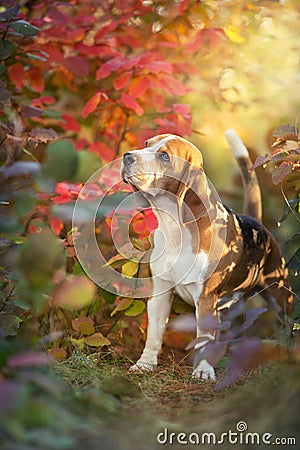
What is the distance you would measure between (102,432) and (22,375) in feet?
0.62

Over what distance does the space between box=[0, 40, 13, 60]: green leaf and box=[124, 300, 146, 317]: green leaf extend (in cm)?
105

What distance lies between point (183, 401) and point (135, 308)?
2.24ft

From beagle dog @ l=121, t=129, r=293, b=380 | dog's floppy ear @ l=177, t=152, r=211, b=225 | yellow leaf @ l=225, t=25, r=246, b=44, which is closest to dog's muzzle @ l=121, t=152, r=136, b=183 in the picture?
beagle dog @ l=121, t=129, r=293, b=380

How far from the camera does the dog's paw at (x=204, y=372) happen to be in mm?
2148

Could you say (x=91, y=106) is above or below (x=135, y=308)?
above

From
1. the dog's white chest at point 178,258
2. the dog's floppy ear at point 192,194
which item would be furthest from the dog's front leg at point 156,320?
the dog's floppy ear at point 192,194

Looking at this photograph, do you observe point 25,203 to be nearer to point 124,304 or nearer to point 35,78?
point 124,304

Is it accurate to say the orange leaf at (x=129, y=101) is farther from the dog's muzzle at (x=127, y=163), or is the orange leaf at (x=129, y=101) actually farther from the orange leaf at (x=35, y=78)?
the dog's muzzle at (x=127, y=163)

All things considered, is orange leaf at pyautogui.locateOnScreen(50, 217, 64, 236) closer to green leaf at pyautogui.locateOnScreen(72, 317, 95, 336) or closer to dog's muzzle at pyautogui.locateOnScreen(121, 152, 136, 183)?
green leaf at pyautogui.locateOnScreen(72, 317, 95, 336)

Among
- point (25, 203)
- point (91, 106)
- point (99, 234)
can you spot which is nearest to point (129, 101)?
point (91, 106)

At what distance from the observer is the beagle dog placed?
2.15 metres

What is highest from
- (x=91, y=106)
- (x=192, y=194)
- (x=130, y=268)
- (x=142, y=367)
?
(x=91, y=106)

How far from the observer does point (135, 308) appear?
246 cm

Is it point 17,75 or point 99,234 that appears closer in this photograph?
point 17,75
